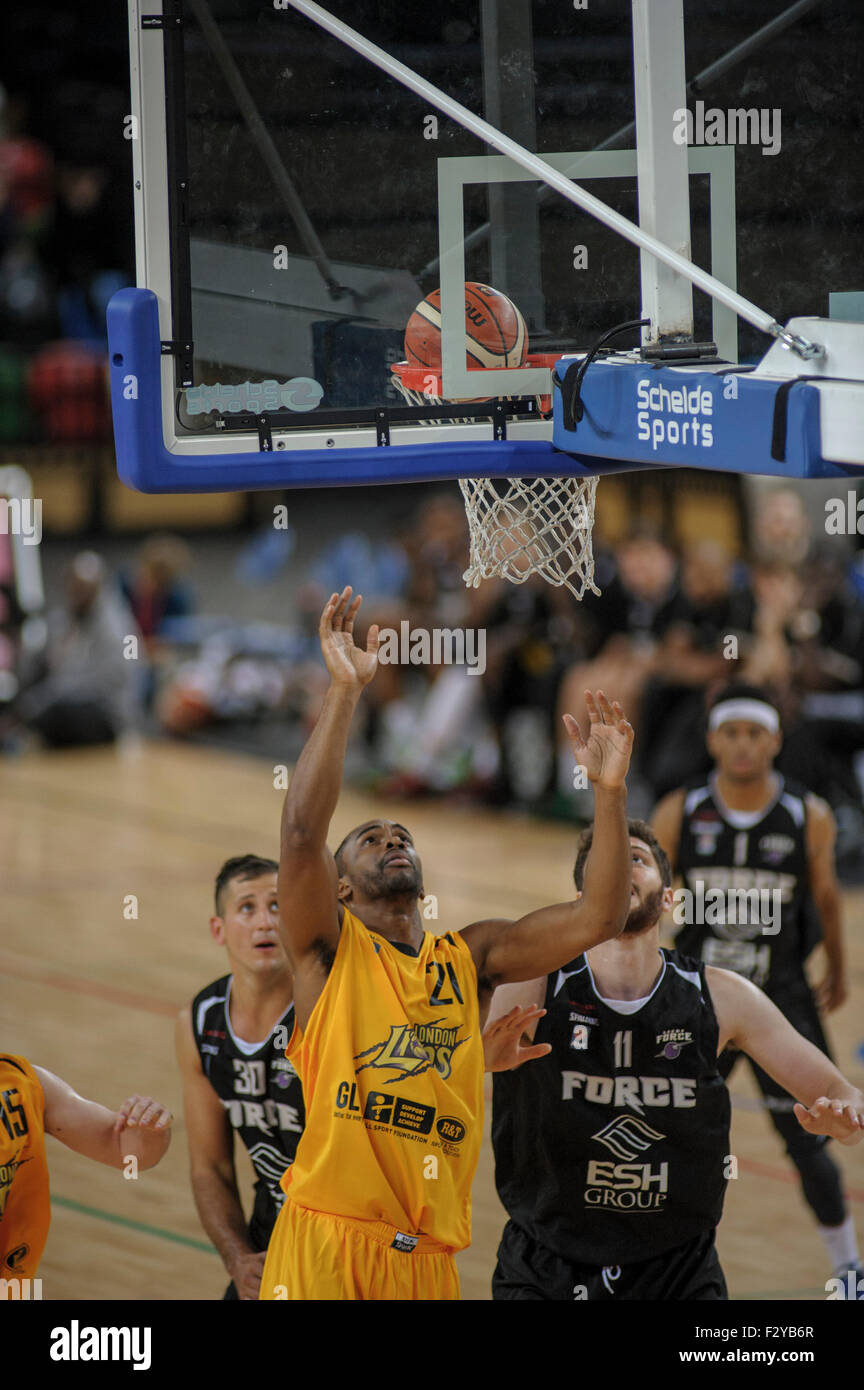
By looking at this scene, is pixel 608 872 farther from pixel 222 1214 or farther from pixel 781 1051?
pixel 222 1214

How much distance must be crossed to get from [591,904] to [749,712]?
2672mm

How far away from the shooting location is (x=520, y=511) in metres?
4.93

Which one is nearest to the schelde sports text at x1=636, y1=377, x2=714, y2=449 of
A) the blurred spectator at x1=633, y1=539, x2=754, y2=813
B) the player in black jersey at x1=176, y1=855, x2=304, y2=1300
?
the player in black jersey at x1=176, y1=855, x2=304, y2=1300

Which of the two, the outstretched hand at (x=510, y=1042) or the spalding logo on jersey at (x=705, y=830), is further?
the spalding logo on jersey at (x=705, y=830)

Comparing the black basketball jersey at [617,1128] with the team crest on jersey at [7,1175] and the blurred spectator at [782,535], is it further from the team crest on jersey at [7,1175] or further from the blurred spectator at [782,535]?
the blurred spectator at [782,535]

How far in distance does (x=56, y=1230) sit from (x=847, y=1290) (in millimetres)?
2863

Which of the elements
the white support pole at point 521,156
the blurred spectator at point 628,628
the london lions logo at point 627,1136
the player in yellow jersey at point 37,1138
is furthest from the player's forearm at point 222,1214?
the blurred spectator at point 628,628

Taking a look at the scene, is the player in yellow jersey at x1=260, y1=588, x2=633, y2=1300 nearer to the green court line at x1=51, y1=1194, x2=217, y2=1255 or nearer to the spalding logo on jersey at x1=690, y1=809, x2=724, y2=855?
the green court line at x1=51, y1=1194, x2=217, y2=1255

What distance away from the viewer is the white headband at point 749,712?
6766 millimetres

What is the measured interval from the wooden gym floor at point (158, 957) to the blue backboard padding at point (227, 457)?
3.00 meters

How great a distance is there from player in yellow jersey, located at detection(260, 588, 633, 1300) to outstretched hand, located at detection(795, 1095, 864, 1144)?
775 mm

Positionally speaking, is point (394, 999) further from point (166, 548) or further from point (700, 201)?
point (166, 548)

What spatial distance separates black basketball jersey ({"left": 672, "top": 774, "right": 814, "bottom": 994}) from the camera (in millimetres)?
6535

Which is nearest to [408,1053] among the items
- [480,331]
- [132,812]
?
[480,331]
